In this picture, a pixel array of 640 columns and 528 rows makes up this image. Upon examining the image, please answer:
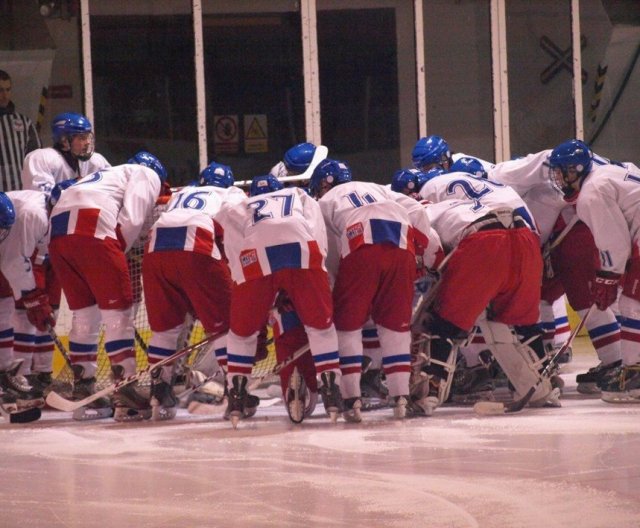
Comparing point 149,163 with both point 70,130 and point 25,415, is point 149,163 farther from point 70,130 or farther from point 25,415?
point 25,415

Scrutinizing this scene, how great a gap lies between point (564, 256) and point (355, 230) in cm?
128

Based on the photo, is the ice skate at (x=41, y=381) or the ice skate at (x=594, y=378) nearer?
the ice skate at (x=594, y=378)

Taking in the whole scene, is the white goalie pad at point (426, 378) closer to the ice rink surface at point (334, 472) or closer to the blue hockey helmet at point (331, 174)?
the ice rink surface at point (334, 472)

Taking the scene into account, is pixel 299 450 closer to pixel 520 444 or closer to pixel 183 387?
pixel 520 444

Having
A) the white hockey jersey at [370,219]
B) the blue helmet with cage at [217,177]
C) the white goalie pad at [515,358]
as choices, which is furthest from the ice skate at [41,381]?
the white goalie pad at [515,358]

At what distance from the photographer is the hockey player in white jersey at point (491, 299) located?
17.2ft

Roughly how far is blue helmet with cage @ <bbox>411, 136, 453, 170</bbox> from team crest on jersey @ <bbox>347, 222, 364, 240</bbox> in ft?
4.42

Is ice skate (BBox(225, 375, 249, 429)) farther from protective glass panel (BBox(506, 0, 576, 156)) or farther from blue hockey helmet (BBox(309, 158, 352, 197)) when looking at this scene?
protective glass panel (BBox(506, 0, 576, 156))

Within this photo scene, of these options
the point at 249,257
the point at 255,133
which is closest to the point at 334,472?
the point at 249,257

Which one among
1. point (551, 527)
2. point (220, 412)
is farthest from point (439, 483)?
point (220, 412)

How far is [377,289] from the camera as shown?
520cm

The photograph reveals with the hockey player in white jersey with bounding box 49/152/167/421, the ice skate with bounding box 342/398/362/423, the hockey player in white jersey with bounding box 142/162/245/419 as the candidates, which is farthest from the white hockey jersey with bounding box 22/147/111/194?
the ice skate with bounding box 342/398/362/423

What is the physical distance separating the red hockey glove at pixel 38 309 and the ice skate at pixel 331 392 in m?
1.45

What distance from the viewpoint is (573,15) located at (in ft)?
28.9
